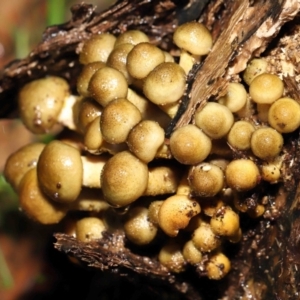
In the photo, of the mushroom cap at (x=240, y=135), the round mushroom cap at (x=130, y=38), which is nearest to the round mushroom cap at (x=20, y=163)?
the round mushroom cap at (x=130, y=38)

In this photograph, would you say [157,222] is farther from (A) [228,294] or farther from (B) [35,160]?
(B) [35,160]

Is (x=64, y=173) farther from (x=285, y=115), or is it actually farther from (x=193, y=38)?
(x=285, y=115)

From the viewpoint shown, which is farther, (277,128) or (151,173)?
(151,173)

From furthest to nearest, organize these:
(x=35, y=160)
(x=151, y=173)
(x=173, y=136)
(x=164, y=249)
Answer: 1. (x=35, y=160)
2. (x=164, y=249)
3. (x=151, y=173)
4. (x=173, y=136)

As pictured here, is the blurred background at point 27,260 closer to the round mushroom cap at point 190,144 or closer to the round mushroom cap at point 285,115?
the round mushroom cap at point 190,144

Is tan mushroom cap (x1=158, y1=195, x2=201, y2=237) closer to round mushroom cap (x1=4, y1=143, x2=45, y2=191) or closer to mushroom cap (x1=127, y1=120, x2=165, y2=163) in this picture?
mushroom cap (x1=127, y1=120, x2=165, y2=163)

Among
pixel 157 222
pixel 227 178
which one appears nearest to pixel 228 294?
pixel 157 222

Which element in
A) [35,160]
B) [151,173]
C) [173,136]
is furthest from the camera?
[35,160]
